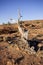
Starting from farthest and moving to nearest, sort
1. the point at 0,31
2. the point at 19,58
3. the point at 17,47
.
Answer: the point at 0,31 < the point at 17,47 < the point at 19,58

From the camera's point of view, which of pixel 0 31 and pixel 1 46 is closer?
pixel 1 46

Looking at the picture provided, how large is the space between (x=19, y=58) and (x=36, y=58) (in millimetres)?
1207

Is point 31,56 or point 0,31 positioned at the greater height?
point 31,56

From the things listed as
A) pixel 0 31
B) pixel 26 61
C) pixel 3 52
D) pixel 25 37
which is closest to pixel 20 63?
pixel 26 61

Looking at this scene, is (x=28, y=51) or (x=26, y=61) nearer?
(x=26, y=61)

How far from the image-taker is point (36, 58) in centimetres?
1079

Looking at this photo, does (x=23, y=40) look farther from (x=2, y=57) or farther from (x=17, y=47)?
(x=2, y=57)

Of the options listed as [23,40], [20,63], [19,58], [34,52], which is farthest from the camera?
[23,40]

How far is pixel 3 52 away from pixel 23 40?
2.53m

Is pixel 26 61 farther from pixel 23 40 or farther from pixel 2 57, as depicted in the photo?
pixel 23 40

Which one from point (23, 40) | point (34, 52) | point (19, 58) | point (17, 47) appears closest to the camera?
point (19, 58)

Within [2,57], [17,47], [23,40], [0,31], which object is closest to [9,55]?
[2,57]

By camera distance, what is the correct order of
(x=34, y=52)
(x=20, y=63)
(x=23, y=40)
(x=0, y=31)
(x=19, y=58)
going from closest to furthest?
(x=20, y=63) < (x=19, y=58) < (x=34, y=52) < (x=23, y=40) < (x=0, y=31)

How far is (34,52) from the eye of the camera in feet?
37.9
